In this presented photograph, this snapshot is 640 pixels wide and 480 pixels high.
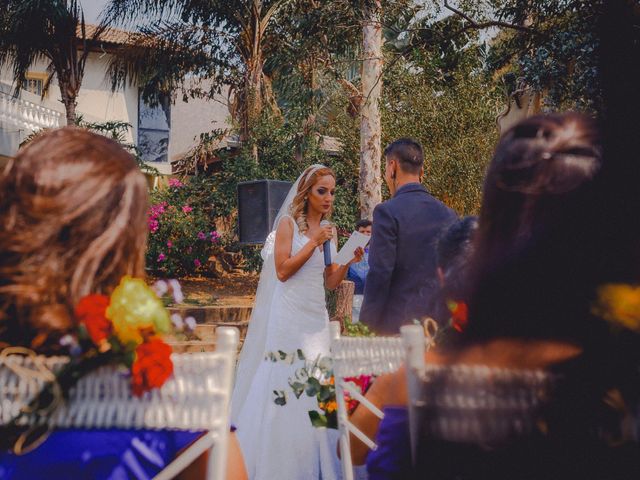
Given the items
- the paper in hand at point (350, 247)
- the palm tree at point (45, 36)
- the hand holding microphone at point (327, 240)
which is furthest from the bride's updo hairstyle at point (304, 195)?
the palm tree at point (45, 36)

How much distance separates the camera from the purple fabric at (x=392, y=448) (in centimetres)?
160

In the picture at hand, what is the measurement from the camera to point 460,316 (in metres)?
1.38

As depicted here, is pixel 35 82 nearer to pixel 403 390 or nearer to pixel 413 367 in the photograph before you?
pixel 403 390

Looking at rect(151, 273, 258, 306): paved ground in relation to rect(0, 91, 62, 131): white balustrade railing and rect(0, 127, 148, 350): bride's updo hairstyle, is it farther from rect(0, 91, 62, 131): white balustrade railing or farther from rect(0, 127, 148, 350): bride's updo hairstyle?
rect(0, 127, 148, 350): bride's updo hairstyle

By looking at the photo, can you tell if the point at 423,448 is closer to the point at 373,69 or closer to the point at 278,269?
the point at 278,269

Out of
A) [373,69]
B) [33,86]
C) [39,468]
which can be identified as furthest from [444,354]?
[33,86]

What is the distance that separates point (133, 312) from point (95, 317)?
3.0 inches

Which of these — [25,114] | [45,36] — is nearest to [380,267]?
[45,36]

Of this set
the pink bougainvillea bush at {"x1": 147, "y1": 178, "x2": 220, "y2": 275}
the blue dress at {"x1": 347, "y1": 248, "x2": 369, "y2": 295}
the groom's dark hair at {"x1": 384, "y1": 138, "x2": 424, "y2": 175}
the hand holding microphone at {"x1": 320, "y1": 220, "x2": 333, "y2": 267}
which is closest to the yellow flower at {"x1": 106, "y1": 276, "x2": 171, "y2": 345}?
the groom's dark hair at {"x1": 384, "y1": 138, "x2": 424, "y2": 175}

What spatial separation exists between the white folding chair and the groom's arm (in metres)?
1.64

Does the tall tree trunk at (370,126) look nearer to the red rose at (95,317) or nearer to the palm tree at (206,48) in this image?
the palm tree at (206,48)

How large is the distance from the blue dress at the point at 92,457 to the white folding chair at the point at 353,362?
0.83m

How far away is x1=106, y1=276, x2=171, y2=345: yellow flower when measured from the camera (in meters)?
1.42

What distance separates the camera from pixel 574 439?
4.04 feet
